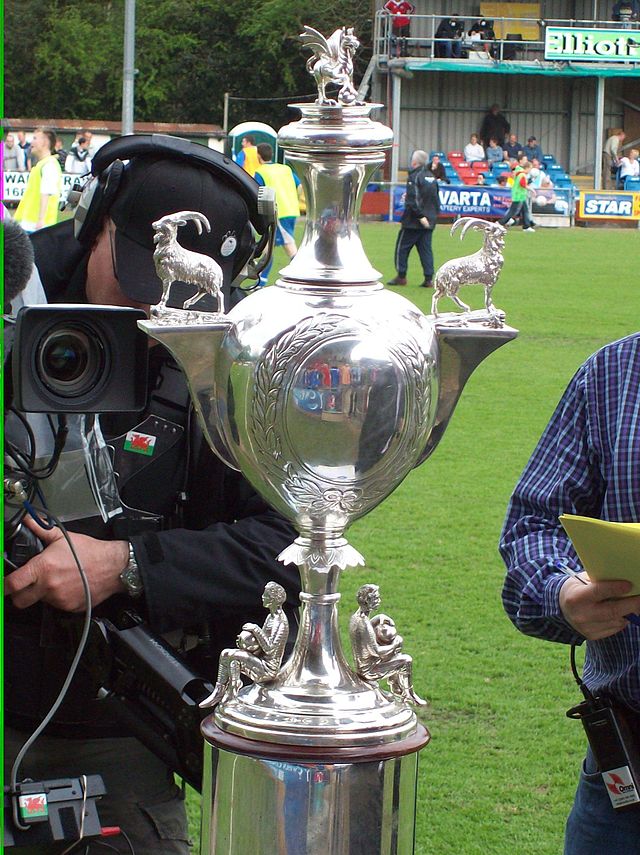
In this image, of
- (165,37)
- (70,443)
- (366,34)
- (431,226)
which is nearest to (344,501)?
(70,443)

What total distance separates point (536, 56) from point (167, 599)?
40.5 m

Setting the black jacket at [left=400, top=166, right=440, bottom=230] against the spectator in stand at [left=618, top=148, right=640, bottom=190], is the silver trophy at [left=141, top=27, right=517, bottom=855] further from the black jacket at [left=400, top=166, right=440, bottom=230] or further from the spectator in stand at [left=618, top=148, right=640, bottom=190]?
the spectator in stand at [left=618, top=148, right=640, bottom=190]

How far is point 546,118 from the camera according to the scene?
41.9 meters

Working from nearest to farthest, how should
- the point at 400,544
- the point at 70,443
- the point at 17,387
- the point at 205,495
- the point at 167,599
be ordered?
the point at 17,387, the point at 70,443, the point at 167,599, the point at 205,495, the point at 400,544

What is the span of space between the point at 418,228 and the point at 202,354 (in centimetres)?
1627

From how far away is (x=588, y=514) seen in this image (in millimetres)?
2105

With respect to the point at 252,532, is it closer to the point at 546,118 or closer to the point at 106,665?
the point at 106,665

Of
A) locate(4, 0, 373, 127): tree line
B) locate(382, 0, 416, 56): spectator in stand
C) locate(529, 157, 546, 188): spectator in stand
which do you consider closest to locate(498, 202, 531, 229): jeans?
locate(529, 157, 546, 188): spectator in stand

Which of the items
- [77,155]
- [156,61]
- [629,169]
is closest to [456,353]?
[77,155]

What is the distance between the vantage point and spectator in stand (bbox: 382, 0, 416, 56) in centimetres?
3850

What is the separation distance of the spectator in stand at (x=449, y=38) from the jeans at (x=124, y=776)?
127 ft

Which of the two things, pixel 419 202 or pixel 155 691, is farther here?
pixel 419 202

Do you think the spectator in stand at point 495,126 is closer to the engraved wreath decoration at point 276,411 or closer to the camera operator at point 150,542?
the camera operator at point 150,542

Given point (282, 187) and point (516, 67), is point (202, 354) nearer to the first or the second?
point (282, 187)
